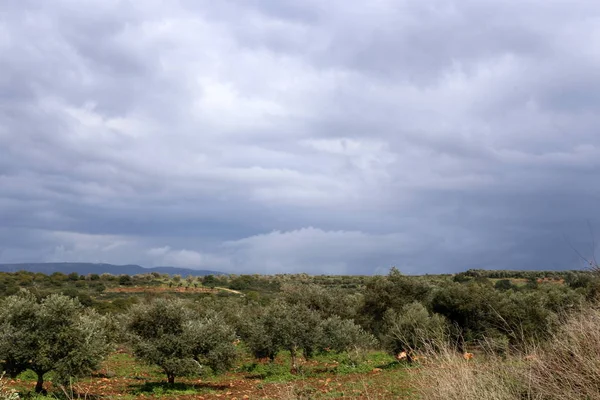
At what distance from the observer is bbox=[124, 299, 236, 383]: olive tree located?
22.7 m

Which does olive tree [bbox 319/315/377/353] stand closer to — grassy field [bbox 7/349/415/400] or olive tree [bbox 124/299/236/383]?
grassy field [bbox 7/349/415/400]

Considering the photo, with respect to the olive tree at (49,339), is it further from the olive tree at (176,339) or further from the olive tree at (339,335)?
the olive tree at (339,335)

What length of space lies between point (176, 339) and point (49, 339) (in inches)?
236

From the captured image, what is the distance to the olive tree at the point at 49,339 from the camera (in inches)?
708

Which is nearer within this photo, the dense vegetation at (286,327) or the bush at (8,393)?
the bush at (8,393)

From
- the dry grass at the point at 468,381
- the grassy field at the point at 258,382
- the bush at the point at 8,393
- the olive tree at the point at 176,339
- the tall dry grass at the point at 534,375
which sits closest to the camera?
the dry grass at the point at 468,381

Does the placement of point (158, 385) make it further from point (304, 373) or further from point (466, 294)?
point (466, 294)

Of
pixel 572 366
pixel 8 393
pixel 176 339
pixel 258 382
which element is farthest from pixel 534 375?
pixel 258 382

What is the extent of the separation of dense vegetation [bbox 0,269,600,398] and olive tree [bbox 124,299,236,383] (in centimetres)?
5

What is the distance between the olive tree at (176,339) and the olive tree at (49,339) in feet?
11.9

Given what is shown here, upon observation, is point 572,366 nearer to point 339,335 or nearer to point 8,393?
point 8,393

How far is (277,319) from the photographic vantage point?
95.0 ft

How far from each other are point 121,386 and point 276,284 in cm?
7527

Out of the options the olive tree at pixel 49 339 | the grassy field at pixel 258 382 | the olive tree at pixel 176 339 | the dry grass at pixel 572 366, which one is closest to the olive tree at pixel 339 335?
the grassy field at pixel 258 382
